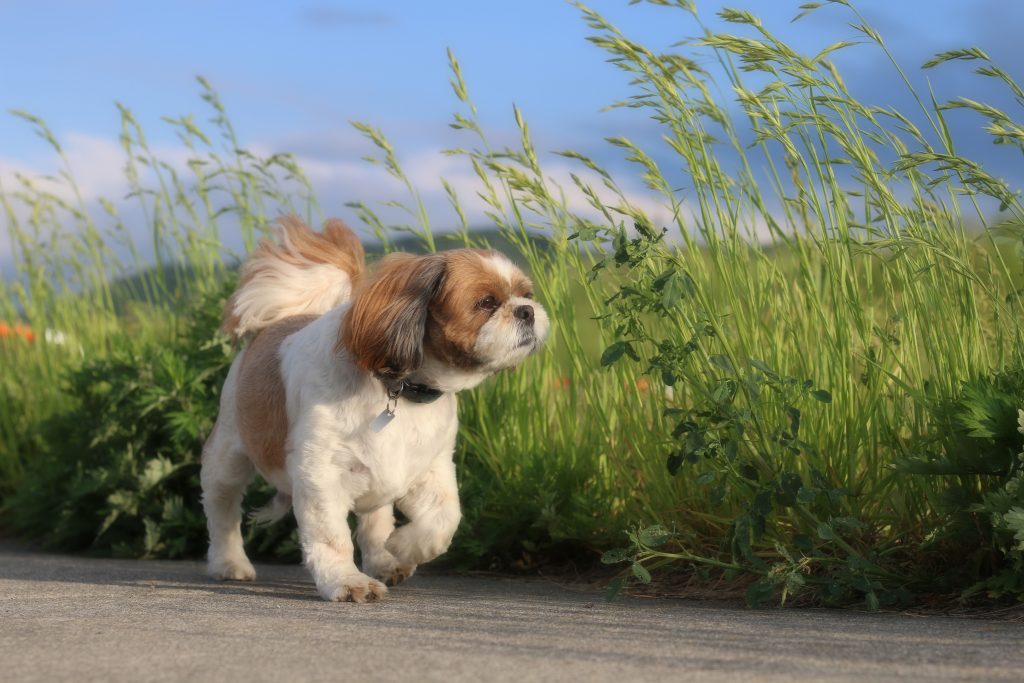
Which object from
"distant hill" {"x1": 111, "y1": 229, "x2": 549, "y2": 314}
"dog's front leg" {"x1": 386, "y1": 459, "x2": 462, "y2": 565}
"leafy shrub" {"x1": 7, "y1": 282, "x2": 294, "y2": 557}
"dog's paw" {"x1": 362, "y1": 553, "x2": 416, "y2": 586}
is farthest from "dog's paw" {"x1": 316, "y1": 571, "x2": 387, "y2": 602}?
"distant hill" {"x1": 111, "y1": 229, "x2": 549, "y2": 314}

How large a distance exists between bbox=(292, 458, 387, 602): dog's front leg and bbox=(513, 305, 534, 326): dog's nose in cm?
86

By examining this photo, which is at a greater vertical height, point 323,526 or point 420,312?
point 420,312

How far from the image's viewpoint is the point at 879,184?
4.25m

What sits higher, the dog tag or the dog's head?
the dog's head

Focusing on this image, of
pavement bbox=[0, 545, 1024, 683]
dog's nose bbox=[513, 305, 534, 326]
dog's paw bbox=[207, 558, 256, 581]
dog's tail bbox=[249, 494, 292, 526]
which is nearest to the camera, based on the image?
pavement bbox=[0, 545, 1024, 683]

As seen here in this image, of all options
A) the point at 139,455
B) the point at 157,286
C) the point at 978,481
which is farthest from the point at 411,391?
the point at 157,286

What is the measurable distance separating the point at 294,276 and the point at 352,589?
167cm

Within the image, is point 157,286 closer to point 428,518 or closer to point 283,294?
point 283,294

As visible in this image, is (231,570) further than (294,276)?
No

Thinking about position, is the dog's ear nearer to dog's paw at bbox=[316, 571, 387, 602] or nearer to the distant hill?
dog's paw at bbox=[316, 571, 387, 602]

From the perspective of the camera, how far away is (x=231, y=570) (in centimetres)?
512

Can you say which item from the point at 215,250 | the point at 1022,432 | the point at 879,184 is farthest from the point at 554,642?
the point at 215,250

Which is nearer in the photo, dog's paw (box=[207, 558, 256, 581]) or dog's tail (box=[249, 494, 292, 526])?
dog's paw (box=[207, 558, 256, 581])

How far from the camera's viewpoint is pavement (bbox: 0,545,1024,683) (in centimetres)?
285
